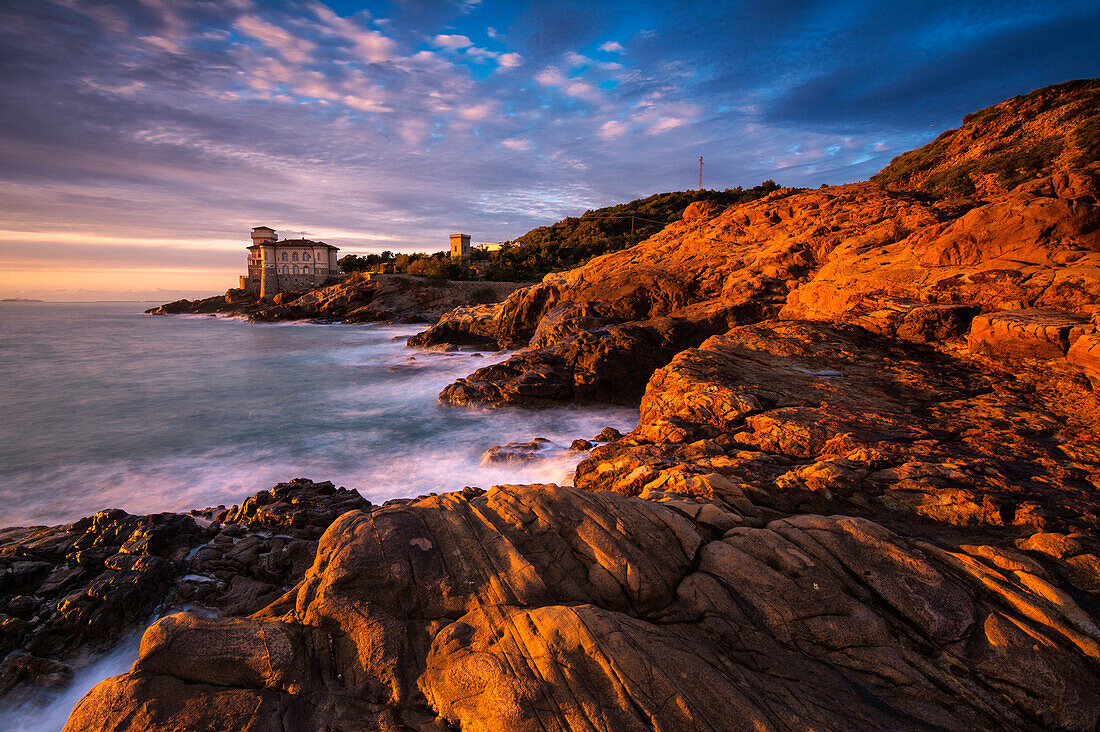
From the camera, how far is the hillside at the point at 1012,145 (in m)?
20.7

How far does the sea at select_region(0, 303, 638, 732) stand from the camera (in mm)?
10352

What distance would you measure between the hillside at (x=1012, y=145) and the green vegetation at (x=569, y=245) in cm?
2082

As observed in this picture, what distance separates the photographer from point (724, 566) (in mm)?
4609

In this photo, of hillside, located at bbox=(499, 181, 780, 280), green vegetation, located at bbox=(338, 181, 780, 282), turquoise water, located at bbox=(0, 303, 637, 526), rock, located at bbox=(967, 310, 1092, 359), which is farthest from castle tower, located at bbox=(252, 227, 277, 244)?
rock, located at bbox=(967, 310, 1092, 359)

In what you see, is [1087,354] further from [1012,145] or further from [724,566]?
→ [1012,145]

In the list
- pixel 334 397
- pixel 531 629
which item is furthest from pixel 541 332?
pixel 531 629

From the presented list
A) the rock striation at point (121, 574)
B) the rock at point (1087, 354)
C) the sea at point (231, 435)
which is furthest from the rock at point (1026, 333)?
the rock striation at point (121, 574)

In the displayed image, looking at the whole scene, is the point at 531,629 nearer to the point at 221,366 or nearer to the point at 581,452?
the point at 581,452

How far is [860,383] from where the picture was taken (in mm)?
9734

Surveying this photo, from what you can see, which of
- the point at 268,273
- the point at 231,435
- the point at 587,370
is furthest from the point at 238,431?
the point at 268,273

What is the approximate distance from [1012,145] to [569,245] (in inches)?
1722

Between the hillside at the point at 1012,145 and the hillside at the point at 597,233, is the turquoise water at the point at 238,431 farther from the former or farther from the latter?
the hillside at the point at 597,233

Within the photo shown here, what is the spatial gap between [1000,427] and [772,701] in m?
7.11

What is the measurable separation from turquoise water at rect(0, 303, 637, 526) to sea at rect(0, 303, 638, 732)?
57 millimetres
